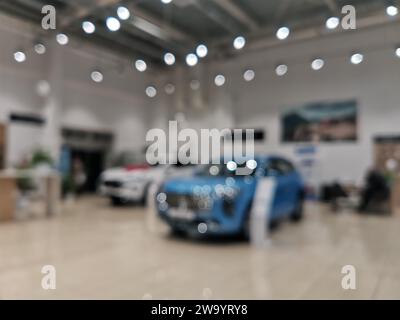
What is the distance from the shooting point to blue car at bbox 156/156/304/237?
14.1 ft

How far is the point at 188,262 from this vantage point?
143 inches

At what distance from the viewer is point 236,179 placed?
4.61 metres

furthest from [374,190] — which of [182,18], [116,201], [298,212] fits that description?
[116,201]

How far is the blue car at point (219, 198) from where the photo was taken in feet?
14.1

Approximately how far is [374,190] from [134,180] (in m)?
5.60

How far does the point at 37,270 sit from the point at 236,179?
8.83 feet

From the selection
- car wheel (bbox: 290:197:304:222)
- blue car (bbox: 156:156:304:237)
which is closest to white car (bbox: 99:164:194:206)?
car wheel (bbox: 290:197:304:222)

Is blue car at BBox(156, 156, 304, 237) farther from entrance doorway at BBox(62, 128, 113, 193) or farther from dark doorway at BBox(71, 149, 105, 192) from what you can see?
dark doorway at BBox(71, 149, 105, 192)

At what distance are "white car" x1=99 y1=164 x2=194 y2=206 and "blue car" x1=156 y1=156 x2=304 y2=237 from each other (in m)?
2.83

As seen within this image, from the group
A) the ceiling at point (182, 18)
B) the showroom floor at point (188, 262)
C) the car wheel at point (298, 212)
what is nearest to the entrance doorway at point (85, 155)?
the ceiling at point (182, 18)

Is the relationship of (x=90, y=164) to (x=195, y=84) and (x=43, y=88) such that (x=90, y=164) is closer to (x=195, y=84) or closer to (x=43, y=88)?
(x=43, y=88)

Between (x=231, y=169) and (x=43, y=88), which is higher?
(x=43, y=88)

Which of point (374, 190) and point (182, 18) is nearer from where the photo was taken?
point (374, 190)
